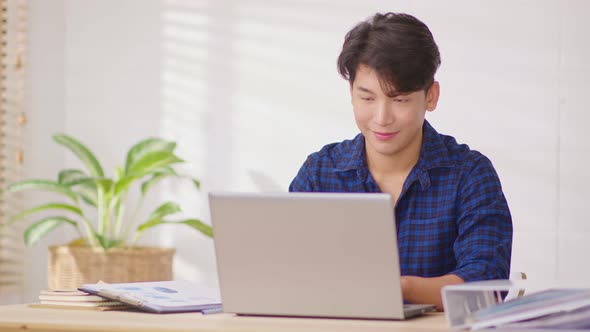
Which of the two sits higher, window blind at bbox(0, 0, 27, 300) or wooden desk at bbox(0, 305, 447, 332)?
window blind at bbox(0, 0, 27, 300)

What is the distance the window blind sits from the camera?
4.16 metres

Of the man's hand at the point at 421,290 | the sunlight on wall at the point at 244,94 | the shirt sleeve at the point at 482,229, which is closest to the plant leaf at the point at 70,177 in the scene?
the sunlight on wall at the point at 244,94

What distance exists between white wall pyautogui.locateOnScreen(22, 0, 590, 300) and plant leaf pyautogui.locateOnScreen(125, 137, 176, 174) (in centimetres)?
23

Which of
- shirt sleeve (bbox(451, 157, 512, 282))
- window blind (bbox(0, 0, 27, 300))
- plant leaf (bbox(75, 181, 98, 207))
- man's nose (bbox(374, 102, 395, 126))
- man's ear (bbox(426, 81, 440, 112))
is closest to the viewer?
shirt sleeve (bbox(451, 157, 512, 282))

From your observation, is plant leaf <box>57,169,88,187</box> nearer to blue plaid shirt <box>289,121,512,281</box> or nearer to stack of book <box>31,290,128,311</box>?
blue plaid shirt <box>289,121,512,281</box>

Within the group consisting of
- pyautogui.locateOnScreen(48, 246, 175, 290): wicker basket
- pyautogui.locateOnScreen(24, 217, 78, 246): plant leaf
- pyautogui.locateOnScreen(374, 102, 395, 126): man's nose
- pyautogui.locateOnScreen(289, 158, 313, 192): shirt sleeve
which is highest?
pyautogui.locateOnScreen(374, 102, 395, 126): man's nose

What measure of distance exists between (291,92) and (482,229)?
7.53ft

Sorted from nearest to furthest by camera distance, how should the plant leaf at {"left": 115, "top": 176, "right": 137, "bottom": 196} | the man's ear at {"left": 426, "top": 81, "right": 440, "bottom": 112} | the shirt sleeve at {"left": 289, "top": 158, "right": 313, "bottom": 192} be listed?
the man's ear at {"left": 426, "top": 81, "right": 440, "bottom": 112} < the shirt sleeve at {"left": 289, "top": 158, "right": 313, "bottom": 192} < the plant leaf at {"left": 115, "top": 176, "right": 137, "bottom": 196}

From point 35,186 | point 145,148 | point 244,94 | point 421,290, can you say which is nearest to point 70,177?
point 35,186

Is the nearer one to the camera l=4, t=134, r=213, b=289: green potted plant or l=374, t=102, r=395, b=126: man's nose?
l=374, t=102, r=395, b=126: man's nose

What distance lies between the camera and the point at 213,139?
4.23m

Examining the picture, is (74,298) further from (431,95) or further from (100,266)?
(100,266)

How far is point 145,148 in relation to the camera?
4.02 meters

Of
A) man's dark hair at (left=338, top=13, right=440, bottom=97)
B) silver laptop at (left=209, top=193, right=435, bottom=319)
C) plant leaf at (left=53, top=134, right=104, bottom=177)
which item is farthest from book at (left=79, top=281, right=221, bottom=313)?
plant leaf at (left=53, top=134, right=104, bottom=177)
